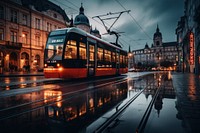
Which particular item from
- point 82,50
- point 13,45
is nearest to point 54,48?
point 82,50

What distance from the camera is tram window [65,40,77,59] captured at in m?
11.3

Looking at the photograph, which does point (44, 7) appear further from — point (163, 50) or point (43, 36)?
point (163, 50)

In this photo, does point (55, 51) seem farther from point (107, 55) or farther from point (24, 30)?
point (24, 30)

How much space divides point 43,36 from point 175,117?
4068 centimetres

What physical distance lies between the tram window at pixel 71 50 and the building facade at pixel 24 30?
22.2m

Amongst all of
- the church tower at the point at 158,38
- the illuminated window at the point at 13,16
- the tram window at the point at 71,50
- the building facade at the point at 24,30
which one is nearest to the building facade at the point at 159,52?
the church tower at the point at 158,38

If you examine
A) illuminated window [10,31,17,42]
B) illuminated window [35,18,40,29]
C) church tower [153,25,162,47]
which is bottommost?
illuminated window [10,31,17,42]

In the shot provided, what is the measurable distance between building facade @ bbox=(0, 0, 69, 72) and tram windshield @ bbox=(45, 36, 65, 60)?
68.8 ft

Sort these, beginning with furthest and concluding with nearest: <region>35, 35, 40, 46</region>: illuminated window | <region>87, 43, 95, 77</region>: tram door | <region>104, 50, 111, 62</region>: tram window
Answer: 1. <region>35, 35, 40, 46</region>: illuminated window
2. <region>104, 50, 111, 62</region>: tram window
3. <region>87, 43, 95, 77</region>: tram door

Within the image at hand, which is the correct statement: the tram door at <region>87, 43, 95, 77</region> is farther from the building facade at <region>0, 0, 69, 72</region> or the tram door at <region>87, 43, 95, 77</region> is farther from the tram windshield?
the building facade at <region>0, 0, 69, 72</region>

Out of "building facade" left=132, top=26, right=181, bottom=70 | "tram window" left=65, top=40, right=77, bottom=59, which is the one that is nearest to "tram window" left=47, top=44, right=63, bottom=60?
"tram window" left=65, top=40, right=77, bottom=59

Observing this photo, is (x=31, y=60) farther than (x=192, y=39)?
Yes

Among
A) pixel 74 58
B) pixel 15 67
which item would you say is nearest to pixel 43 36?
pixel 15 67

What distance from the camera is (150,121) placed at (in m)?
3.32
